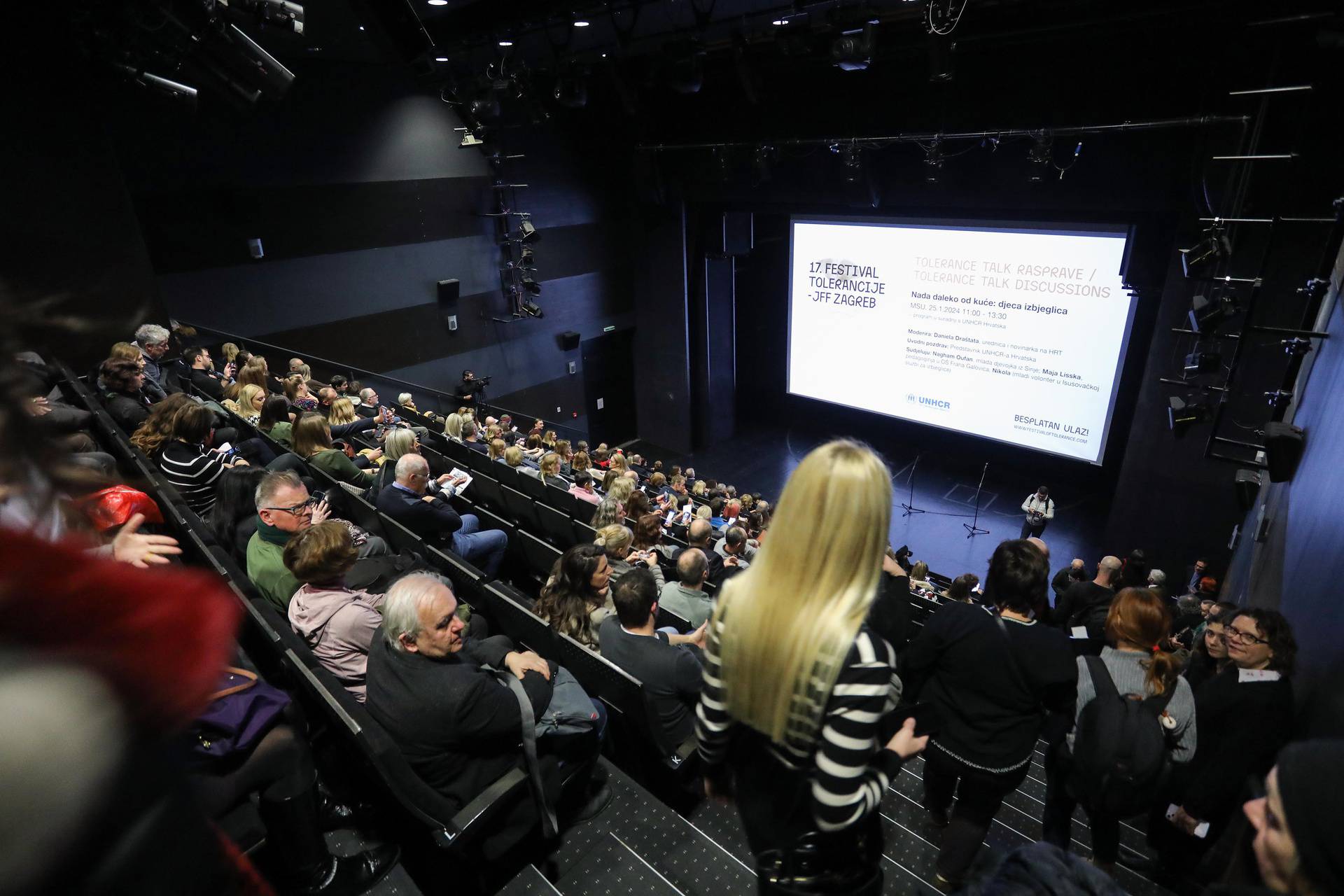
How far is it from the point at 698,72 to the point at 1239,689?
690 centimetres

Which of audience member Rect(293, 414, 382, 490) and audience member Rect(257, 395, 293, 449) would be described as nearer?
audience member Rect(293, 414, 382, 490)

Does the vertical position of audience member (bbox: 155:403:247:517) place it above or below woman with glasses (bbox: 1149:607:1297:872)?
above

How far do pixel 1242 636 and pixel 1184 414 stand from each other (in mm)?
4858

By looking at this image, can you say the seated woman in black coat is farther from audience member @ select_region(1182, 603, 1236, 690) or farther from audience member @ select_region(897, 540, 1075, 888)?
audience member @ select_region(1182, 603, 1236, 690)

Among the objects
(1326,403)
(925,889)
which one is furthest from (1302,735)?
(1326,403)

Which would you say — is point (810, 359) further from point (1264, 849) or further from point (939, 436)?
point (1264, 849)

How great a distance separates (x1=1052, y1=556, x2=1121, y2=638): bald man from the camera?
3988 mm

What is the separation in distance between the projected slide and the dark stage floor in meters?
0.79

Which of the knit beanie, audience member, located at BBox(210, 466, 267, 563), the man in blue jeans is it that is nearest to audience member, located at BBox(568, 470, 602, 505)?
the man in blue jeans

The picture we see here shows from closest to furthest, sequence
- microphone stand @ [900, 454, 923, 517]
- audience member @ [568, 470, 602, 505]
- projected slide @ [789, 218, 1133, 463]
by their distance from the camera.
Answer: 1. audience member @ [568, 470, 602, 505]
2. projected slide @ [789, 218, 1133, 463]
3. microphone stand @ [900, 454, 923, 517]

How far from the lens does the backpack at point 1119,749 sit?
2084 millimetres

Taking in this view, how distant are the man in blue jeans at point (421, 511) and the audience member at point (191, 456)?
0.78m

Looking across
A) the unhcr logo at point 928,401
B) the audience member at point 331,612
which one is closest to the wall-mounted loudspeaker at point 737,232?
the unhcr logo at point 928,401

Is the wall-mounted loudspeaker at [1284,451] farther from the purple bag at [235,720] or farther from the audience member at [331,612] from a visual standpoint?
the purple bag at [235,720]
